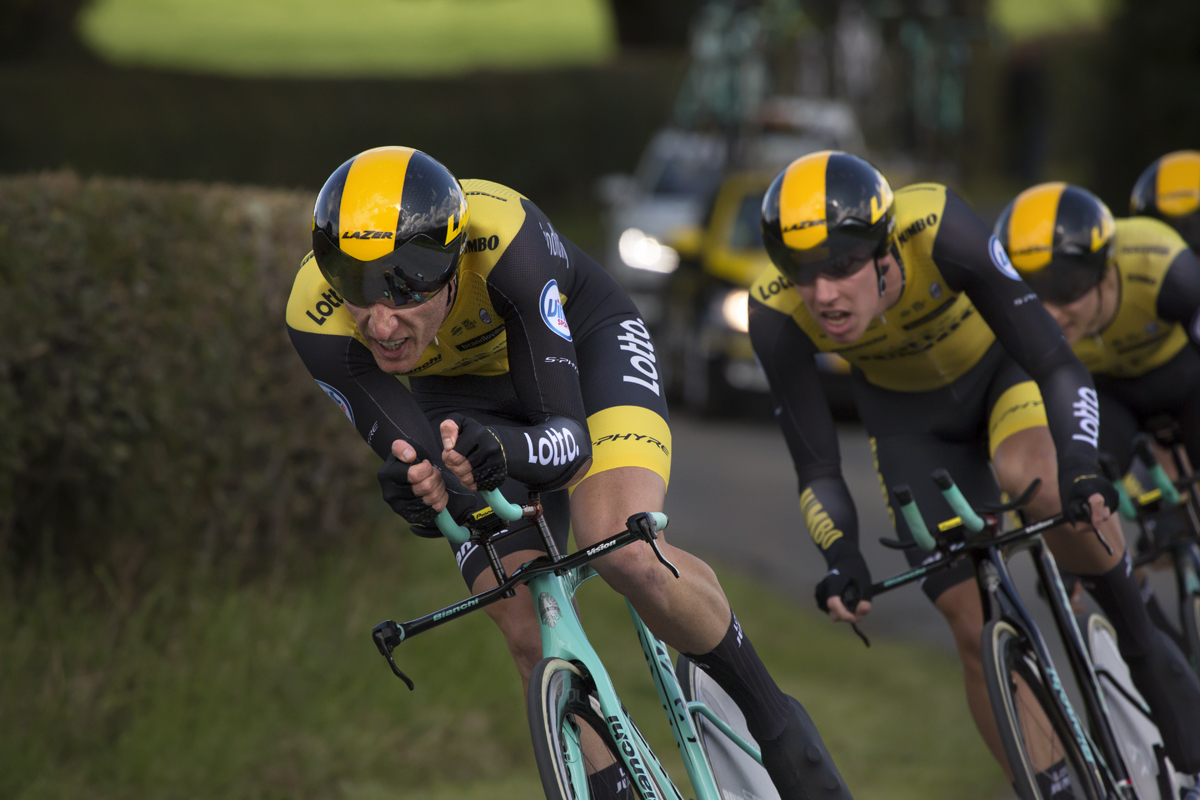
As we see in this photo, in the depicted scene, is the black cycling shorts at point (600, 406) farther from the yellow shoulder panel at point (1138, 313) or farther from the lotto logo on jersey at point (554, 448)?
the yellow shoulder panel at point (1138, 313)

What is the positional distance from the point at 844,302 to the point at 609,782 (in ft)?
5.23

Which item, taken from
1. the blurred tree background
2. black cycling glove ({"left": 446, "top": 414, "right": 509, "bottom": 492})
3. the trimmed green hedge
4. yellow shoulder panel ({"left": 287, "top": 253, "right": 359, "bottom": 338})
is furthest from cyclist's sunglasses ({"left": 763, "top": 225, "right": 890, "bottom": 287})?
the blurred tree background

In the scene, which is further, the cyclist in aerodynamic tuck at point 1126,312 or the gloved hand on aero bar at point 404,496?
the cyclist in aerodynamic tuck at point 1126,312

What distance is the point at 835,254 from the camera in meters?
4.07

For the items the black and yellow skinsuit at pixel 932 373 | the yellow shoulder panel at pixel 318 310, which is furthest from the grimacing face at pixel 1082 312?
the yellow shoulder panel at pixel 318 310

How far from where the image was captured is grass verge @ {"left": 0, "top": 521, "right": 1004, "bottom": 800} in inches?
185

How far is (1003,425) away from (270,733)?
2833 mm

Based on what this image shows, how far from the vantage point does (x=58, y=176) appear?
5367mm

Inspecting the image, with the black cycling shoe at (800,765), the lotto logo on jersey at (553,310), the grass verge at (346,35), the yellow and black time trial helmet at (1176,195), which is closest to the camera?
the lotto logo on jersey at (553,310)

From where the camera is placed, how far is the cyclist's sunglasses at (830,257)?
4070mm

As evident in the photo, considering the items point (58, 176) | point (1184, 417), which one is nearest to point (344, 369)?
point (58, 176)

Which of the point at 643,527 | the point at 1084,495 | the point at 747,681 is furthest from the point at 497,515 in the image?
the point at 1084,495

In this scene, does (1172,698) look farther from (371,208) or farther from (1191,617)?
(371,208)

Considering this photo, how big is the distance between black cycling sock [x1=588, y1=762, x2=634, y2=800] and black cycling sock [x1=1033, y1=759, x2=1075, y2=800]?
4.13 feet
